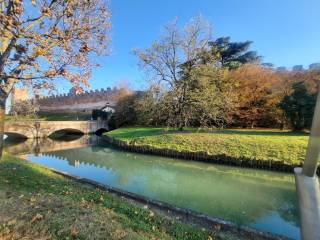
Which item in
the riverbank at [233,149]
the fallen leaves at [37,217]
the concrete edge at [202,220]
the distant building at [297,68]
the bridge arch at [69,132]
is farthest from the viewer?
the bridge arch at [69,132]

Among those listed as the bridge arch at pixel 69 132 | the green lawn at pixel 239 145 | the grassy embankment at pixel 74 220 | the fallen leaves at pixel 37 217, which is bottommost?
the bridge arch at pixel 69 132

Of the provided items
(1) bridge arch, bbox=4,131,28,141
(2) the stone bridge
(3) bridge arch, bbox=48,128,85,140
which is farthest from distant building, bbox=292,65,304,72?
(1) bridge arch, bbox=4,131,28,141

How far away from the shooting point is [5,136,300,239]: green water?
7168 millimetres

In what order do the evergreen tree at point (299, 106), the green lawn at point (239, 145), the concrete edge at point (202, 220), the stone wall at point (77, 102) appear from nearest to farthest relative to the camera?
1. the concrete edge at point (202, 220)
2. the green lawn at point (239, 145)
3. the evergreen tree at point (299, 106)
4. the stone wall at point (77, 102)

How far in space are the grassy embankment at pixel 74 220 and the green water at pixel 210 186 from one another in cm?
248

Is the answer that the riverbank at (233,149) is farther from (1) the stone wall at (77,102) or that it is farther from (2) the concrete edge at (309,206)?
(1) the stone wall at (77,102)

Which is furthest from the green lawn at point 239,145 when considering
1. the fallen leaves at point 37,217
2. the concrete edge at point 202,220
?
the fallen leaves at point 37,217

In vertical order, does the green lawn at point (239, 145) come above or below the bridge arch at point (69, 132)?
above

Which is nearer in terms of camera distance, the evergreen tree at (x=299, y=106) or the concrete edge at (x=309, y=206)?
the concrete edge at (x=309, y=206)

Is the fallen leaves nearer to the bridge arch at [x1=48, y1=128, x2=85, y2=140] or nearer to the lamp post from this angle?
the lamp post

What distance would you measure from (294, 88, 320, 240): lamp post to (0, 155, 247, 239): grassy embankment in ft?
9.36

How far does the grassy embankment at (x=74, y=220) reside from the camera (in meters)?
3.65

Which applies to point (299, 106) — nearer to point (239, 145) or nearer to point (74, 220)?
point (239, 145)

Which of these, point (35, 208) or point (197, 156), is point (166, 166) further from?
point (35, 208)
